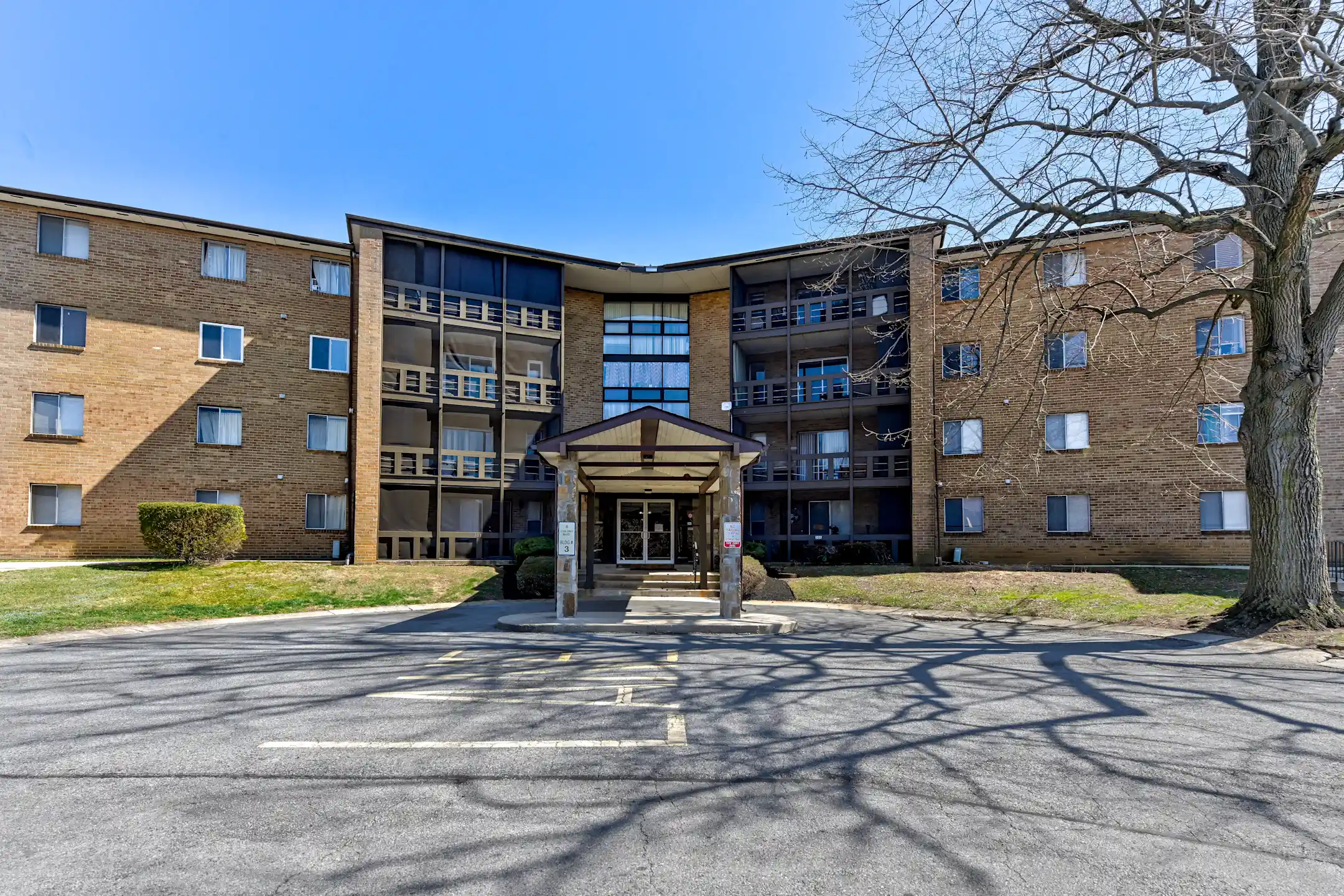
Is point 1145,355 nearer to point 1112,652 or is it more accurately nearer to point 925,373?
point 925,373

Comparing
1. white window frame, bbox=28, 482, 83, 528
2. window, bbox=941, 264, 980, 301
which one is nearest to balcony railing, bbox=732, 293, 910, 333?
window, bbox=941, 264, 980, 301

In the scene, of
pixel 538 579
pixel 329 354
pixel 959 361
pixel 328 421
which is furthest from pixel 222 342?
pixel 959 361

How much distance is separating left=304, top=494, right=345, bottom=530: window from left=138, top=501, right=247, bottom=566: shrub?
4257 millimetres

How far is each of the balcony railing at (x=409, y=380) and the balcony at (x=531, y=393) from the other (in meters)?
2.49

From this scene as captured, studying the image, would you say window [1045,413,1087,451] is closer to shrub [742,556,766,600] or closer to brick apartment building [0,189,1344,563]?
brick apartment building [0,189,1344,563]

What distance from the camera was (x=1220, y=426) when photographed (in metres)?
21.9

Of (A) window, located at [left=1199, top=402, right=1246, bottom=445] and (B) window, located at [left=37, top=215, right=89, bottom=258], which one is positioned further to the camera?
(A) window, located at [left=1199, top=402, right=1246, bottom=445]

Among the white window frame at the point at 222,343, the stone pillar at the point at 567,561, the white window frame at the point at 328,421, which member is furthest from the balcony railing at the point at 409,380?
the stone pillar at the point at 567,561

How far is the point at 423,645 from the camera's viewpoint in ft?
A: 36.4

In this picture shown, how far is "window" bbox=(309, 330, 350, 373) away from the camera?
2470cm

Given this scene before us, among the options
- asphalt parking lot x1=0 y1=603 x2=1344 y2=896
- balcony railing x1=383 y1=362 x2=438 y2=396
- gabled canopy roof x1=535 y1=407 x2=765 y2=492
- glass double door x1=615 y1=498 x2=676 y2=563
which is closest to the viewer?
asphalt parking lot x1=0 y1=603 x2=1344 y2=896

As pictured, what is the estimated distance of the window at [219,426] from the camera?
23.0 meters

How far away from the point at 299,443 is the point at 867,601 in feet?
59.6

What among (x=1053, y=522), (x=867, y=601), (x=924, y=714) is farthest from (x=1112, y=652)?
(x=1053, y=522)
